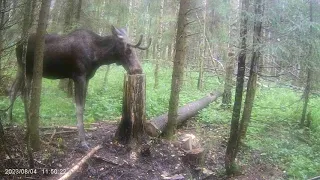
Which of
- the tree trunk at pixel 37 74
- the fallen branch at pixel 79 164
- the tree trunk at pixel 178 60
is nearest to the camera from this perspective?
the fallen branch at pixel 79 164

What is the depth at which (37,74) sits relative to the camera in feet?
21.4

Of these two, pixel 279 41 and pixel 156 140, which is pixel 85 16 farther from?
pixel 279 41

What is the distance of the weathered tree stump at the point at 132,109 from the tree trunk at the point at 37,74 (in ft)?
6.39

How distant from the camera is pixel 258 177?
744cm

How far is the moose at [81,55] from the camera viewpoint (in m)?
7.94

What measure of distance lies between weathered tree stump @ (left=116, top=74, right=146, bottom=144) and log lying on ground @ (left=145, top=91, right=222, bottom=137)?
0.65 meters

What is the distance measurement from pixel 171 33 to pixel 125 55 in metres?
10.3

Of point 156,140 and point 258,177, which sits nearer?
point 258,177

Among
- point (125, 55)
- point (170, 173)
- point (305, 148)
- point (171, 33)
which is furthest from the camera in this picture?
point (171, 33)

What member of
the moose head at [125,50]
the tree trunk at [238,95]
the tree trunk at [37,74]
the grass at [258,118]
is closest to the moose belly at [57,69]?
the moose head at [125,50]

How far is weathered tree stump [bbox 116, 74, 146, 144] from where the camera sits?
25.1 feet

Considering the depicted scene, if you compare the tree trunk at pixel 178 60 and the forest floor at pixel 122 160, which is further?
the tree trunk at pixel 178 60

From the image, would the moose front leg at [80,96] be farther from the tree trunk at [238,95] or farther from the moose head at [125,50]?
the tree trunk at [238,95]

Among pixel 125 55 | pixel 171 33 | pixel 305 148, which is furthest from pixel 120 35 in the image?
pixel 171 33
